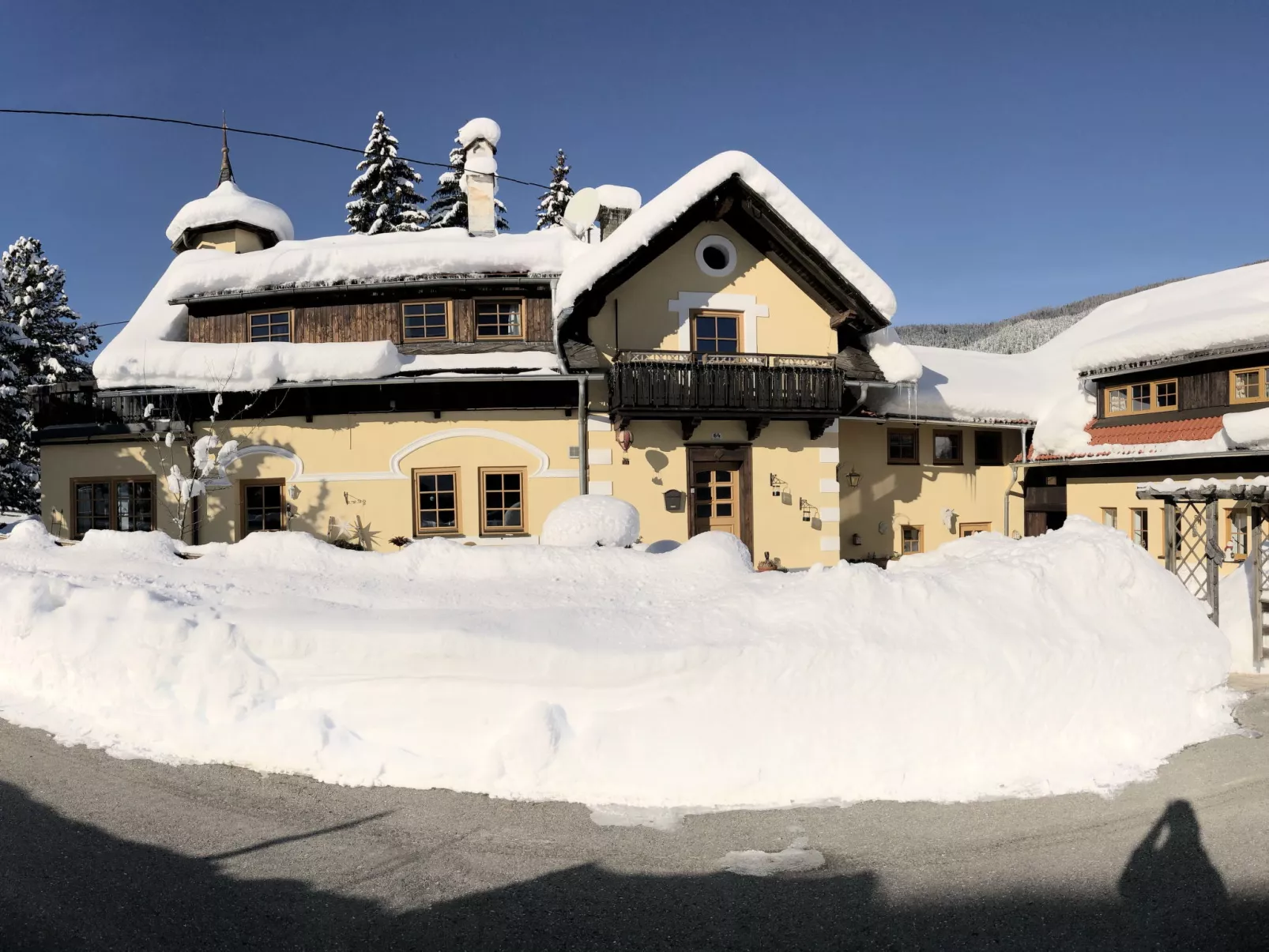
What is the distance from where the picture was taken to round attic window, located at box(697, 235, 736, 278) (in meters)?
16.6

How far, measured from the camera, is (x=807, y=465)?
1675cm

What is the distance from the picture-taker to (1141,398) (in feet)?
59.1

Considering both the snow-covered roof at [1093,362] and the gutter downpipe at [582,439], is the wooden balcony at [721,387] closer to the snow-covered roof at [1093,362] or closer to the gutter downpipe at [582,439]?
the gutter downpipe at [582,439]

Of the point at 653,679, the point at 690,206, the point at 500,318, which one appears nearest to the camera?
the point at 653,679

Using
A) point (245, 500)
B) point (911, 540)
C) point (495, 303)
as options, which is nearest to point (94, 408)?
point (245, 500)

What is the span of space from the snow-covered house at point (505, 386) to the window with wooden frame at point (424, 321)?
Answer: 0.04m

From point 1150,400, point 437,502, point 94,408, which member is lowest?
point 437,502

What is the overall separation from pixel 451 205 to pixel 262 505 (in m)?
25.5

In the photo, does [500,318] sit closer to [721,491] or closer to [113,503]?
[721,491]

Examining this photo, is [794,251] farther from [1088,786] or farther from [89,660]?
[89,660]

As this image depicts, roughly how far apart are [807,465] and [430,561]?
10.3 metres

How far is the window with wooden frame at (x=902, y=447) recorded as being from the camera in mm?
19672

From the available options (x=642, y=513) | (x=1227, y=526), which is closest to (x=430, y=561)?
(x=642, y=513)

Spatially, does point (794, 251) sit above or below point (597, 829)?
above
